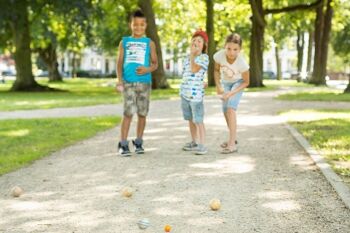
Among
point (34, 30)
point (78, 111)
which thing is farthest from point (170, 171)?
point (34, 30)

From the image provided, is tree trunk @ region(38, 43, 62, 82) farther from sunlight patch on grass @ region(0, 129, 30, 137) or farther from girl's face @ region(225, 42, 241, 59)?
girl's face @ region(225, 42, 241, 59)

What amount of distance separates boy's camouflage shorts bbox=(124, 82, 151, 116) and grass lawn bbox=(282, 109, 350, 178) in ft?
8.52

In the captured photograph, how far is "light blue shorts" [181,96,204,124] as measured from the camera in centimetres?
802

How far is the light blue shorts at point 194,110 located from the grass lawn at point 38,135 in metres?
2.13

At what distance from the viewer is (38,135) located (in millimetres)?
10086

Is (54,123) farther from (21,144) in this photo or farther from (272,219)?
(272,219)

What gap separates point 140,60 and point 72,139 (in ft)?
8.67

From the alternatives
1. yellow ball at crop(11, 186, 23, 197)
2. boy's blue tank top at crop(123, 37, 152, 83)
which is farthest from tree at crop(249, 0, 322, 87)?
yellow ball at crop(11, 186, 23, 197)

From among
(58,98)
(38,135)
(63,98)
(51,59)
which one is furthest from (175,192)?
(51,59)

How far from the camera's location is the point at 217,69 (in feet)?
26.7

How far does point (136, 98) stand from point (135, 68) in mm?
439

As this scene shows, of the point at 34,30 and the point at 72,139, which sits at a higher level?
the point at 34,30

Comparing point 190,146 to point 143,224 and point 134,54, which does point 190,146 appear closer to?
point 134,54

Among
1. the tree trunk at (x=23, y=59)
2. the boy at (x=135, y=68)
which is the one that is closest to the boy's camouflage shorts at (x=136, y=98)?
the boy at (x=135, y=68)
